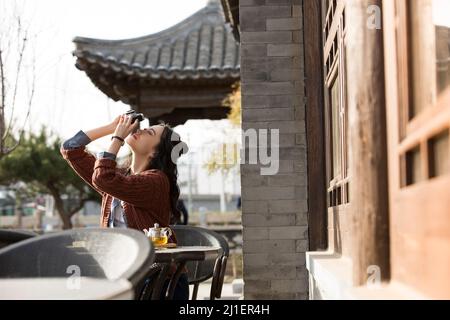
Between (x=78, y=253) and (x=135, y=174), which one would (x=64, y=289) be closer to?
(x=78, y=253)

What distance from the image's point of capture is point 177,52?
38.5 ft

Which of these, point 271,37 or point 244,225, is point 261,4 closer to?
point 271,37

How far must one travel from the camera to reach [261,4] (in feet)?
19.2

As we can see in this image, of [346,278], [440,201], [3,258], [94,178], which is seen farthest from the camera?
[94,178]

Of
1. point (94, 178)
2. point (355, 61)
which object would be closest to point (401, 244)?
point (355, 61)

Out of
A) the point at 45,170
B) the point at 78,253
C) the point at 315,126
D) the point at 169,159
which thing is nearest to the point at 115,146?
the point at 169,159

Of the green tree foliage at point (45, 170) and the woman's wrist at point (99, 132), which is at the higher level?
the green tree foliage at point (45, 170)

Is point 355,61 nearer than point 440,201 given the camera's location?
No

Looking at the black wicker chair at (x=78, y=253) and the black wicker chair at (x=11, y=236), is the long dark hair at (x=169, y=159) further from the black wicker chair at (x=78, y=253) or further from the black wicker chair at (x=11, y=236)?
the black wicker chair at (x=78, y=253)

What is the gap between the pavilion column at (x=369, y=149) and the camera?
2.30 meters

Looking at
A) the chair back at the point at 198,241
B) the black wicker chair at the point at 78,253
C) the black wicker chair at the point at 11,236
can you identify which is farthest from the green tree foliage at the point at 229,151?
the black wicker chair at the point at 78,253

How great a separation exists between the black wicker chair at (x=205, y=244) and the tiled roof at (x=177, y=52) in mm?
6219

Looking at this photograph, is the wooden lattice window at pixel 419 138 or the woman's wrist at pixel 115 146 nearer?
the wooden lattice window at pixel 419 138
